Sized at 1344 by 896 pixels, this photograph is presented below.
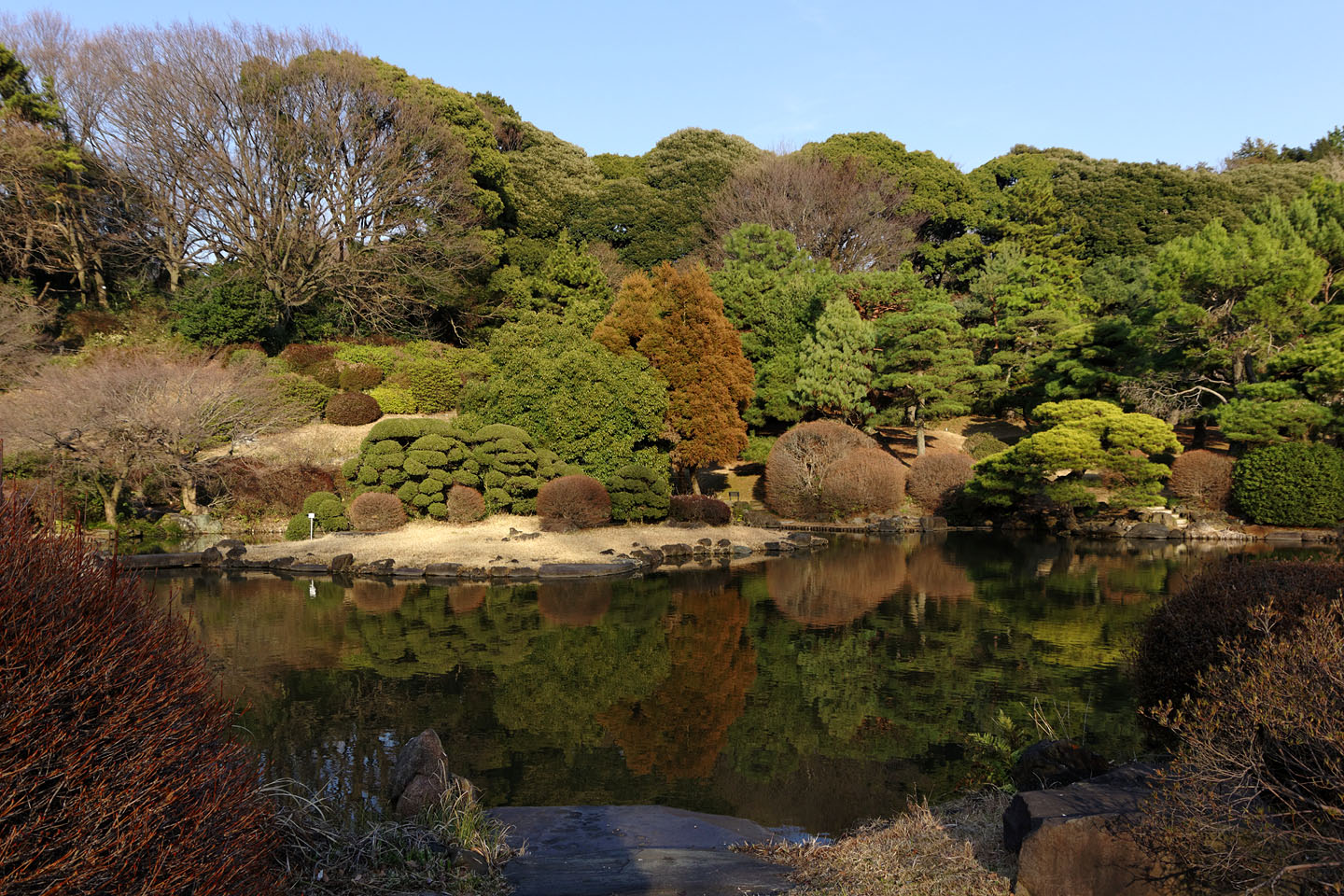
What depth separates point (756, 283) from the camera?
101 feet

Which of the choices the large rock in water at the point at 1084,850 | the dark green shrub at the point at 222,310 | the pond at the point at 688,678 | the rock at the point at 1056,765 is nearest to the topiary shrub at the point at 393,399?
the dark green shrub at the point at 222,310

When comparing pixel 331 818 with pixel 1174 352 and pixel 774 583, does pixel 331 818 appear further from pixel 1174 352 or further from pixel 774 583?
pixel 1174 352

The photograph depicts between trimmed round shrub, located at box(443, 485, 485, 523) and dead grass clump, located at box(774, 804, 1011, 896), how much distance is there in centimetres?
1633

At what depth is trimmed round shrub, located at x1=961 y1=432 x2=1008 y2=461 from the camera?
29.3m

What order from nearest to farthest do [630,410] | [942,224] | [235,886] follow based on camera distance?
[235,886], [630,410], [942,224]

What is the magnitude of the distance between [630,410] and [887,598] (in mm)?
10388

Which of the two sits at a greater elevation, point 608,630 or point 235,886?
point 235,886

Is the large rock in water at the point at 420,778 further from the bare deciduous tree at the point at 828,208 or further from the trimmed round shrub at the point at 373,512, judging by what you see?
the bare deciduous tree at the point at 828,208

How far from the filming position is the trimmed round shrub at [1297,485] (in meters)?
20.5

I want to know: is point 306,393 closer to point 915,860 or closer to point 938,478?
point 938,478

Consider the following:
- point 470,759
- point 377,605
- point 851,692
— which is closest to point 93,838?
point 470,759

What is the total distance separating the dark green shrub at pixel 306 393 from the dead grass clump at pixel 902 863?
2339 cm

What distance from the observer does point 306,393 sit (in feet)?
83.3

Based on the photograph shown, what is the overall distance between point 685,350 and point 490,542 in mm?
9001
